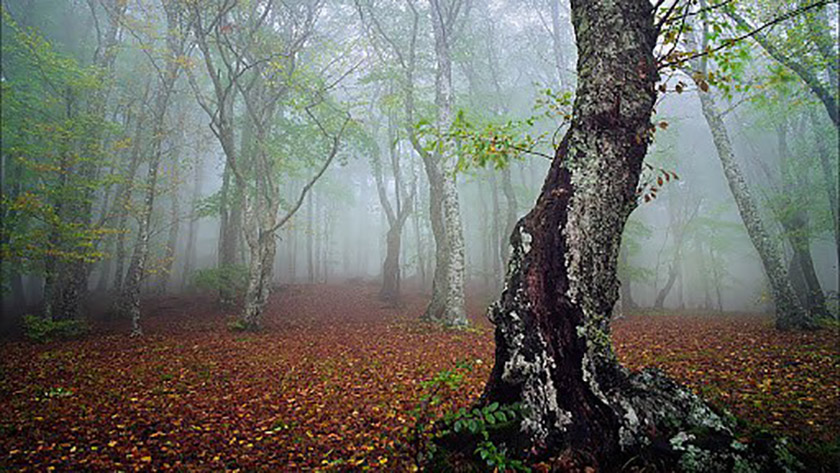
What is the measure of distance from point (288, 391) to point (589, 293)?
15.4 feet

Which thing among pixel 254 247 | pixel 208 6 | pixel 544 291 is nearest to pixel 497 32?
pixel 208 6

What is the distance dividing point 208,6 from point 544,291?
43.9 ft

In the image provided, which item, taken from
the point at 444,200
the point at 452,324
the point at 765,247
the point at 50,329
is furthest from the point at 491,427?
the point at 50,329

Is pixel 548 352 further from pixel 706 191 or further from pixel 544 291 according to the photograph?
pixel 706 191

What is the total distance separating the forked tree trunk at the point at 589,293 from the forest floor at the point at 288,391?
0.73 metres

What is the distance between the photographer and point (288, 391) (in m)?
5.67

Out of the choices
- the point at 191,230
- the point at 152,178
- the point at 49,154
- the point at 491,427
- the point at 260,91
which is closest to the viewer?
the point at 491,427

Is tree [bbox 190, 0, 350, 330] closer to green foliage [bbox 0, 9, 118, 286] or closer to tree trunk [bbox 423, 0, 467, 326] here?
tree trunk [bbox 423, 0, 467, 326]

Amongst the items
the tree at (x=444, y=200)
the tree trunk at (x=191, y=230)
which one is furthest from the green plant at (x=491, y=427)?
the tree trunk at (x=191, y=230)

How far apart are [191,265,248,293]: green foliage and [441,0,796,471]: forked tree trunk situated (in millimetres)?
15309

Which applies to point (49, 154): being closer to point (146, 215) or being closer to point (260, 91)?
point (146, 215)

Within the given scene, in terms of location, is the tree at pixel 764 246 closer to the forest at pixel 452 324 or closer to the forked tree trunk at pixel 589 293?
the forest at pixel 452 324

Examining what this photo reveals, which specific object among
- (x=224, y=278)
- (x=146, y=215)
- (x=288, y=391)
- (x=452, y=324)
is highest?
(x=146, y=215)

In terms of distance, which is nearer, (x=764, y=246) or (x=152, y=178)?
(x=764, y=246)
